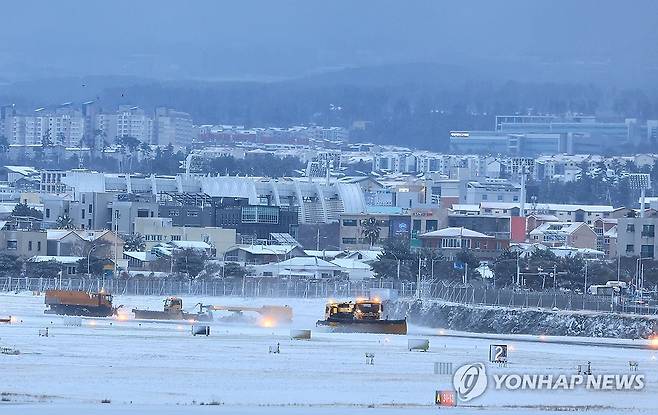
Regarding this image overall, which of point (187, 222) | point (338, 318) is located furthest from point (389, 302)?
point (187, 222)

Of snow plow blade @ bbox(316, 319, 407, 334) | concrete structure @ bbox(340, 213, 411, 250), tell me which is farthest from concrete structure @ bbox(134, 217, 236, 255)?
snow plow blade @ bbox(316, 319, 407, 334)

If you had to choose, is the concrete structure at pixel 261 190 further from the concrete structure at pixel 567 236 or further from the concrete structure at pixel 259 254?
the concrete structure at pixel 259 254

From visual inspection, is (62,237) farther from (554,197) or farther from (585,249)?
(554,197)

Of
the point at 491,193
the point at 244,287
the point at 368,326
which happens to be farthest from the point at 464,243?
the point at 491,193

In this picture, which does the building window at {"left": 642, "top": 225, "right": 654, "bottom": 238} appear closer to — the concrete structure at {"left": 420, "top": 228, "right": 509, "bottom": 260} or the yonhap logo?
the concrete structure at {"left": 420, "top": 228, "right": 509, "bottom": 260}

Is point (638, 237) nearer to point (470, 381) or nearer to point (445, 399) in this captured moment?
point (470, 381)

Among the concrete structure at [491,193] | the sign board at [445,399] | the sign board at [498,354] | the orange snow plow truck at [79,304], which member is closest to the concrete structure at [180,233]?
the orange snow plow truck at [79,304]
